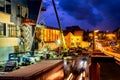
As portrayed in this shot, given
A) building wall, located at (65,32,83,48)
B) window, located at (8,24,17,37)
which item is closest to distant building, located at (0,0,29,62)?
window, located at (8,24,17,37)

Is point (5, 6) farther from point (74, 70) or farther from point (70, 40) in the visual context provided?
point (70, 40)

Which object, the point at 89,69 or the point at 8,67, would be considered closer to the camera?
the point at 89,69

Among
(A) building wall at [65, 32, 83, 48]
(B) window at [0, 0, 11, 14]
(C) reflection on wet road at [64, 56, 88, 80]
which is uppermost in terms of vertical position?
(B) window at [0, 0, 11, 14]

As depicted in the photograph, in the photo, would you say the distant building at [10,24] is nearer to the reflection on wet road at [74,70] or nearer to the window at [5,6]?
the window at [5,6]

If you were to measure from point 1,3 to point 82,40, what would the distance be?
62561 mm

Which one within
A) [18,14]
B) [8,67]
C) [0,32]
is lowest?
[8,67]

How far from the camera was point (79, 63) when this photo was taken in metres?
11.0

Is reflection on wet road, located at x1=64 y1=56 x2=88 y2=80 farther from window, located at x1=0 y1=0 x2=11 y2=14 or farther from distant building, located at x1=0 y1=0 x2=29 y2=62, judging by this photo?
window, located at x1=0 y1=0 x2=11 y2=14

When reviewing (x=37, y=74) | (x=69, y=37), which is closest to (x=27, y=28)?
(x=37, y=74)

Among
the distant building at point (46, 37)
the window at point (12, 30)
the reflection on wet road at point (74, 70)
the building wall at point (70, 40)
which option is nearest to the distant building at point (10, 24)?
the window at point (12, 30)

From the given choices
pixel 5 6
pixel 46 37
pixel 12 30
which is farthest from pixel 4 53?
pixel 46 37

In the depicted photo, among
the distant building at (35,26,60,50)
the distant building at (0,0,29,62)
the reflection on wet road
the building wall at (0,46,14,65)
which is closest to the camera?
the reflection on wet road

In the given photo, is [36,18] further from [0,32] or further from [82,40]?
[82,40]

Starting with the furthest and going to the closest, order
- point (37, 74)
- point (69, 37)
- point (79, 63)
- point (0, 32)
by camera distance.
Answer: point (69, 37)
point (0, 32)
point (79, 63)
point (37, 74)
